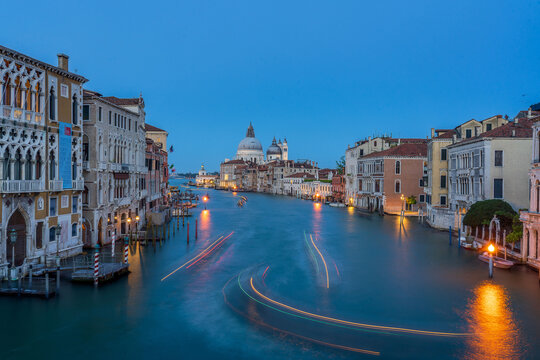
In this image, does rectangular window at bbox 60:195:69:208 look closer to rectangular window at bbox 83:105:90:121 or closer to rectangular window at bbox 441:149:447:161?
rectangular window at bbox 83:105:90:121

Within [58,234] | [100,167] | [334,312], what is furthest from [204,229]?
[334,312]

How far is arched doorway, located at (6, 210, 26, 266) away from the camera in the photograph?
1870cm

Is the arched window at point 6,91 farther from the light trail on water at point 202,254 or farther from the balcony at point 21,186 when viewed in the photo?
the light trail on water at point 202,254

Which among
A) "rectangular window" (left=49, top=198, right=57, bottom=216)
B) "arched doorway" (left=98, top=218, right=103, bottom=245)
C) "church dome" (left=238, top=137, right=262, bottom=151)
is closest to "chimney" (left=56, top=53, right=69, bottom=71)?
"rectangular window" (left=49, top=198, right=57, bottom=216)

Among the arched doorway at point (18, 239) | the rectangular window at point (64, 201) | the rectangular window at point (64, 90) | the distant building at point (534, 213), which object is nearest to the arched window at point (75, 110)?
the rectangular window at point (64, 90)

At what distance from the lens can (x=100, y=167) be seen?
26.1m

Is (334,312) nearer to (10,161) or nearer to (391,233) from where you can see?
(10,161)

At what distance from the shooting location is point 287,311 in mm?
15469

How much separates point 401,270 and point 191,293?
10.6m

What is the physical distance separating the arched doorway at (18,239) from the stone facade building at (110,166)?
20.3ft

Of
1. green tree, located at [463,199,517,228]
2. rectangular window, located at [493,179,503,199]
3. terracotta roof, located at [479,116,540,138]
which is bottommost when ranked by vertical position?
green tree, located at [463,199,517,228]

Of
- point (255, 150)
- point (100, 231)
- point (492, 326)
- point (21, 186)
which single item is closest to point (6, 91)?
point (21, 186)

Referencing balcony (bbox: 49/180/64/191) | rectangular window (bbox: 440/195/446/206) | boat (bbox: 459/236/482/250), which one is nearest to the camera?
balcony (bbox: 49/180/64/191)

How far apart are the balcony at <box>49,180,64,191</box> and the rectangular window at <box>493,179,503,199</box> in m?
25.7
